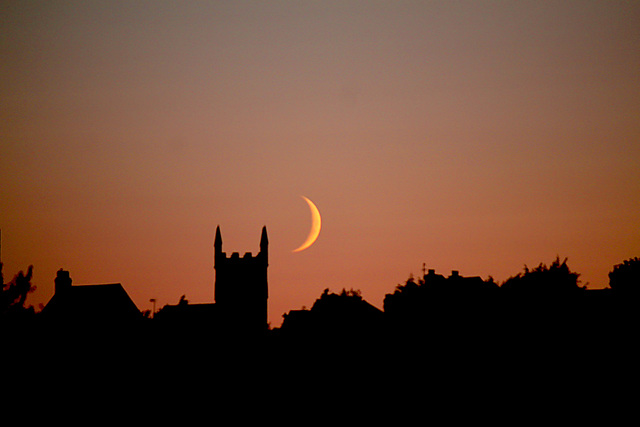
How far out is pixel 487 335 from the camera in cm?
4250

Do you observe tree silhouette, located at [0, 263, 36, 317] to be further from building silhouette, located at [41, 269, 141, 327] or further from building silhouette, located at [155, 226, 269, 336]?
building silhouette, located at [155, 226, 269, 336]

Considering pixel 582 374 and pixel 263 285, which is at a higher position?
pixel 263 285

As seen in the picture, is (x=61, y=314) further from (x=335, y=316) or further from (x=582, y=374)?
(x=582, y=374)

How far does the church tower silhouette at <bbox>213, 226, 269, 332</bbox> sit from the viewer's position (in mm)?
84938

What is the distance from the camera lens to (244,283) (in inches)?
3423

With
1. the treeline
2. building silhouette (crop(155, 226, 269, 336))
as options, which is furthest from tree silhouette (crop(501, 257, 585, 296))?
building silhouette (crop(155, 226, 269, 336))

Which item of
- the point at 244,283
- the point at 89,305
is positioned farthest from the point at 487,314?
the point at 244,283

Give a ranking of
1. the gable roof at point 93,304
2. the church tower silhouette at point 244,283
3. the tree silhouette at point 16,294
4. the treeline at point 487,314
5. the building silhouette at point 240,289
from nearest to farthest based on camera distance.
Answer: the tree silhouette at point 16,294 < the treeline at point 487,314 < the gable roof at point 93,304 < the building silhouette at point 240,289 < the church tower silhouette at point 244,283

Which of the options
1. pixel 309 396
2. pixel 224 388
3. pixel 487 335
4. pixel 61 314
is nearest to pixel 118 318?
pixel 61 314

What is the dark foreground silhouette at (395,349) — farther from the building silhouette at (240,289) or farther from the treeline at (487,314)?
the building silhouette at (240,289)

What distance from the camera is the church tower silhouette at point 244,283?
279 feet

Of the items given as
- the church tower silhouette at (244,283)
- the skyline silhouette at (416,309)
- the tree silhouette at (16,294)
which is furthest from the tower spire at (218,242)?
the tree silhouette at (16,294)

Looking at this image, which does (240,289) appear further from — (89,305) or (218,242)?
(89,305)

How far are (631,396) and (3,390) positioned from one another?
90.9 ft
